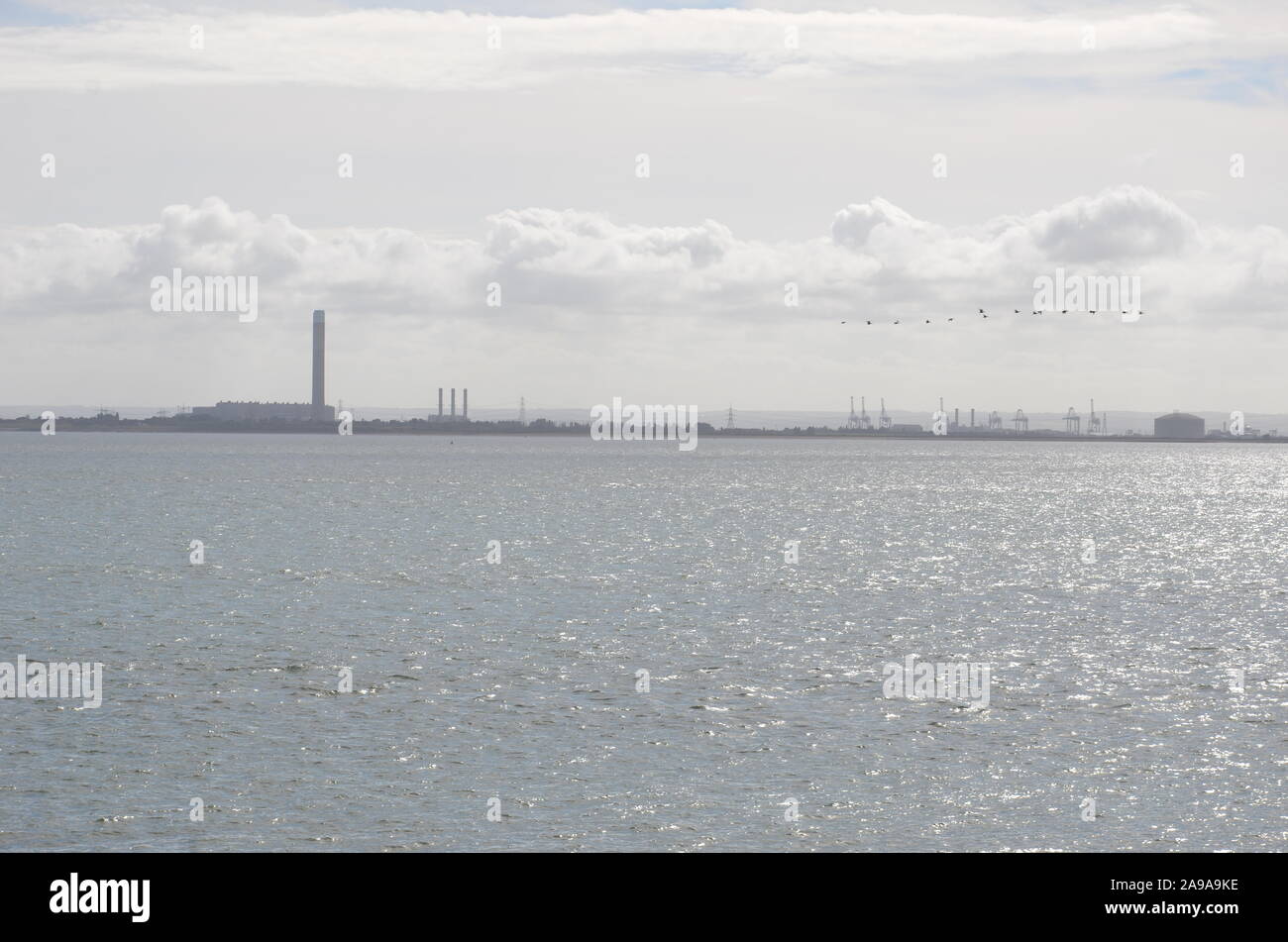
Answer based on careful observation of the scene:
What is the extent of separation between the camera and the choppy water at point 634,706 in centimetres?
3197

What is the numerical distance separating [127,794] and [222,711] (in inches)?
396

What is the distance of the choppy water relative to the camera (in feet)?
105

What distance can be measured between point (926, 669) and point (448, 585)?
37.6 metres

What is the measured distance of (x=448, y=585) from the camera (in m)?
83.4

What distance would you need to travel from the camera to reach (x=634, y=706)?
148 feet
